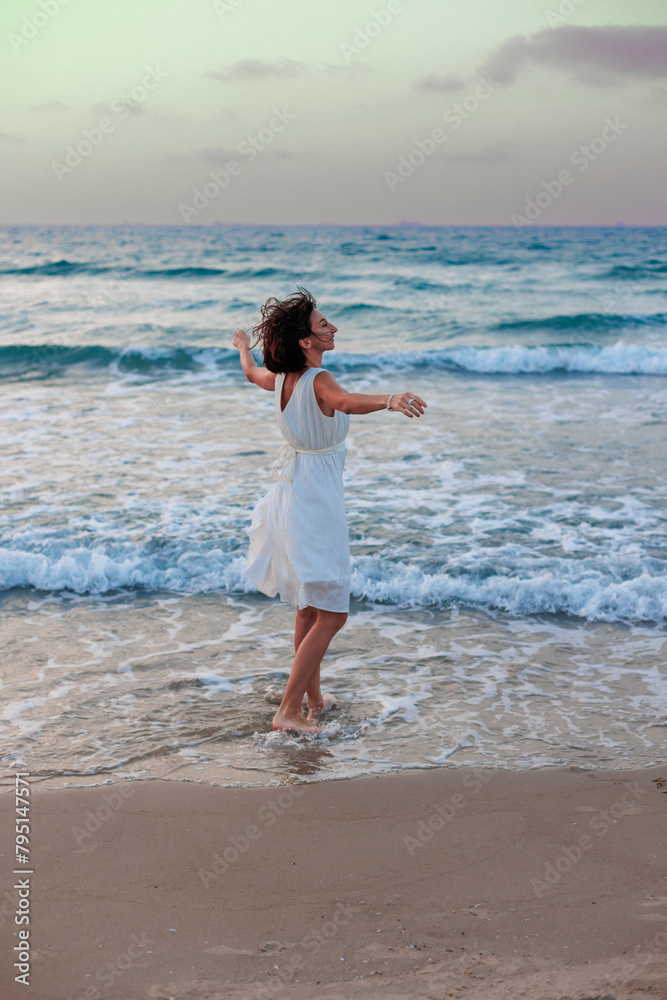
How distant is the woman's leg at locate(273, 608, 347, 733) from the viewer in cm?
378

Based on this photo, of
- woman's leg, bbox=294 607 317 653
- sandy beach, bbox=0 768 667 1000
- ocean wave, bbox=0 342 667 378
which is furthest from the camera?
ocean wave, bbox=0 342 667 378

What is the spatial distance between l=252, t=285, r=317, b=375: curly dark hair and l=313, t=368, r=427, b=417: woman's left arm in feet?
0.48

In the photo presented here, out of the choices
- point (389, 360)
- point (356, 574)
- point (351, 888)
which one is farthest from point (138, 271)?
point (351, 888)

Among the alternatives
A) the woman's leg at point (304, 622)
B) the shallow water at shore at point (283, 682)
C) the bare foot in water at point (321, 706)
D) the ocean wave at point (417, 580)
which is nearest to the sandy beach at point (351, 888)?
the shallow water at shore at point (283, 682)

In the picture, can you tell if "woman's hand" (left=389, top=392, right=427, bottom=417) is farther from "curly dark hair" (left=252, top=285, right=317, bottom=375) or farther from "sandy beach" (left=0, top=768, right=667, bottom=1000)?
"sandy beach" (left=0, top=768, right=667, bottom=1000)

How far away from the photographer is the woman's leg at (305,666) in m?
3.78

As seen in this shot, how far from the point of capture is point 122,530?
664 cm

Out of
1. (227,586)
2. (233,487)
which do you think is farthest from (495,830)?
(233,487)

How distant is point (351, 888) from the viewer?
275 cm

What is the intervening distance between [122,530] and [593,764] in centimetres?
432

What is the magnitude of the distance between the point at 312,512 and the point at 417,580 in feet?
7.26

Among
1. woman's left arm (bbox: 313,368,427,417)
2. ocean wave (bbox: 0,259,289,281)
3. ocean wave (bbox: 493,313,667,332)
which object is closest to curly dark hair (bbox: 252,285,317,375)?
woman's left arm (bbox: 313,368,427,417)

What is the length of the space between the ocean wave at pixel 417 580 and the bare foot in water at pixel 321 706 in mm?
1481

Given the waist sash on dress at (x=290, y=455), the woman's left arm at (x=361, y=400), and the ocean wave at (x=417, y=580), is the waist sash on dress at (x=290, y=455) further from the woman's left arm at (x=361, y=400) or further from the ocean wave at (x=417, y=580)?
the ocean wave at (x=417, y=580)
